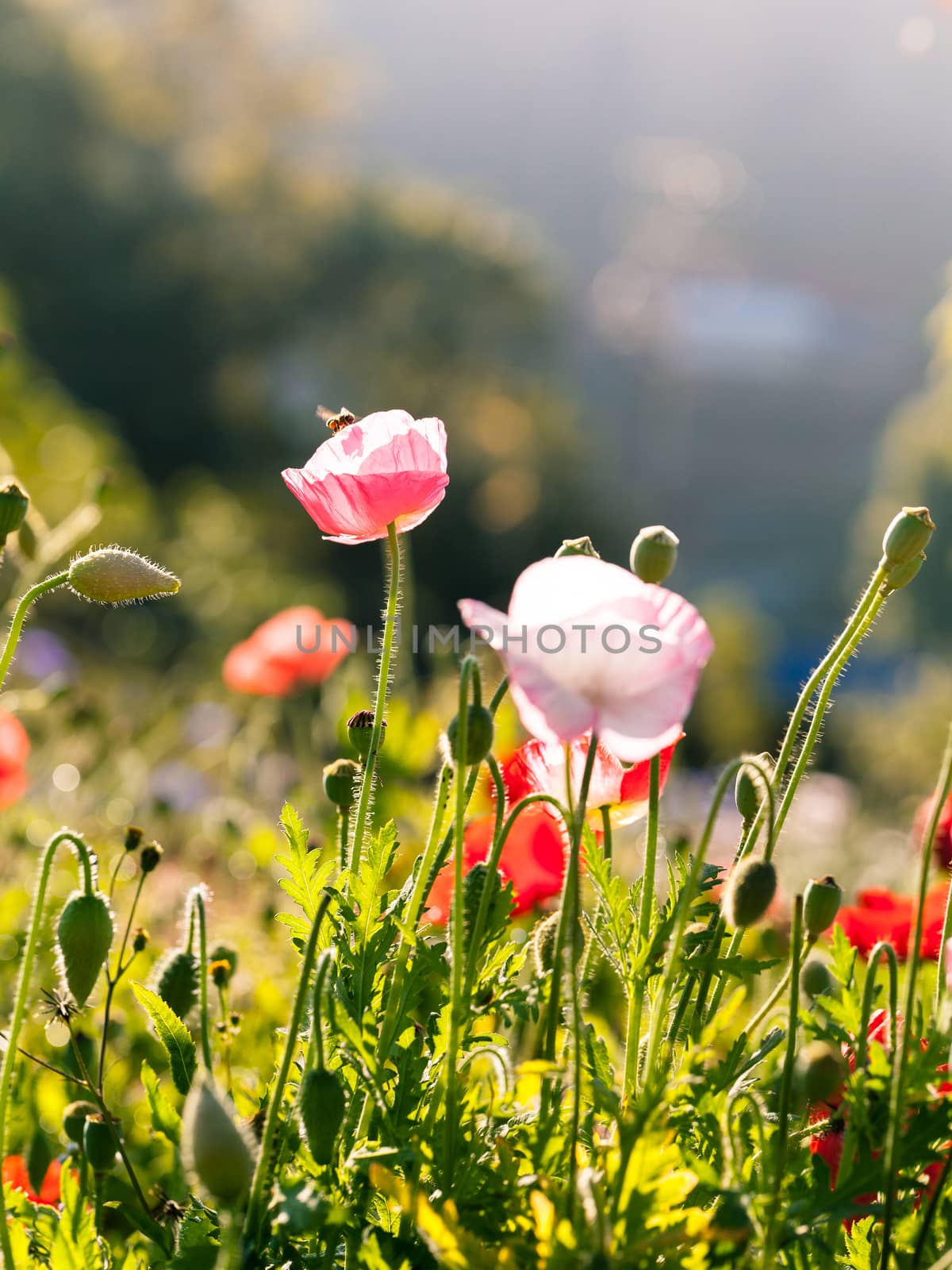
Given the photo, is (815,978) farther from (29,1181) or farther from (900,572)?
(29,1181)

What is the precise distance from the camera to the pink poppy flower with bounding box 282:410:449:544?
58 centimetres

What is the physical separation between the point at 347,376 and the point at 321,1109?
11.3 m

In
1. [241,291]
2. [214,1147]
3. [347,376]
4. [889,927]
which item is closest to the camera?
[214,1147]

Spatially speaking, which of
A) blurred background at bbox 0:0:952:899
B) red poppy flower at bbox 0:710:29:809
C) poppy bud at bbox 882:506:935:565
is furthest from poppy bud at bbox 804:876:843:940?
red poppy flower at bbox 0:710:29:809

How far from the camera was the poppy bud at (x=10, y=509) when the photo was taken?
23.0 inches

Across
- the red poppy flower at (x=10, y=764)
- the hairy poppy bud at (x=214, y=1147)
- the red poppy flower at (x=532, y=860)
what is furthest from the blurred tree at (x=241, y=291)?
the hairy poppy bud at (x=214, y=1147)

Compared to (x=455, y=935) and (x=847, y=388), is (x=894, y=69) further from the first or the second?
(x=455, y=935)

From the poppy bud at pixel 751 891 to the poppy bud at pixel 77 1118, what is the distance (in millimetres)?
310

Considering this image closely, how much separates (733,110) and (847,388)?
6639 mm

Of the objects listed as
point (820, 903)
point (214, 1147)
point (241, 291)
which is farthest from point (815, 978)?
point (241, 291)

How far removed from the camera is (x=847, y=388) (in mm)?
27391

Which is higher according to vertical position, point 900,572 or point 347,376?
point 900,572

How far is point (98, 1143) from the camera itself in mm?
525

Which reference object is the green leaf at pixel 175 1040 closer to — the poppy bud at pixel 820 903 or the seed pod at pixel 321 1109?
the seed pod at pixel 321 1109
